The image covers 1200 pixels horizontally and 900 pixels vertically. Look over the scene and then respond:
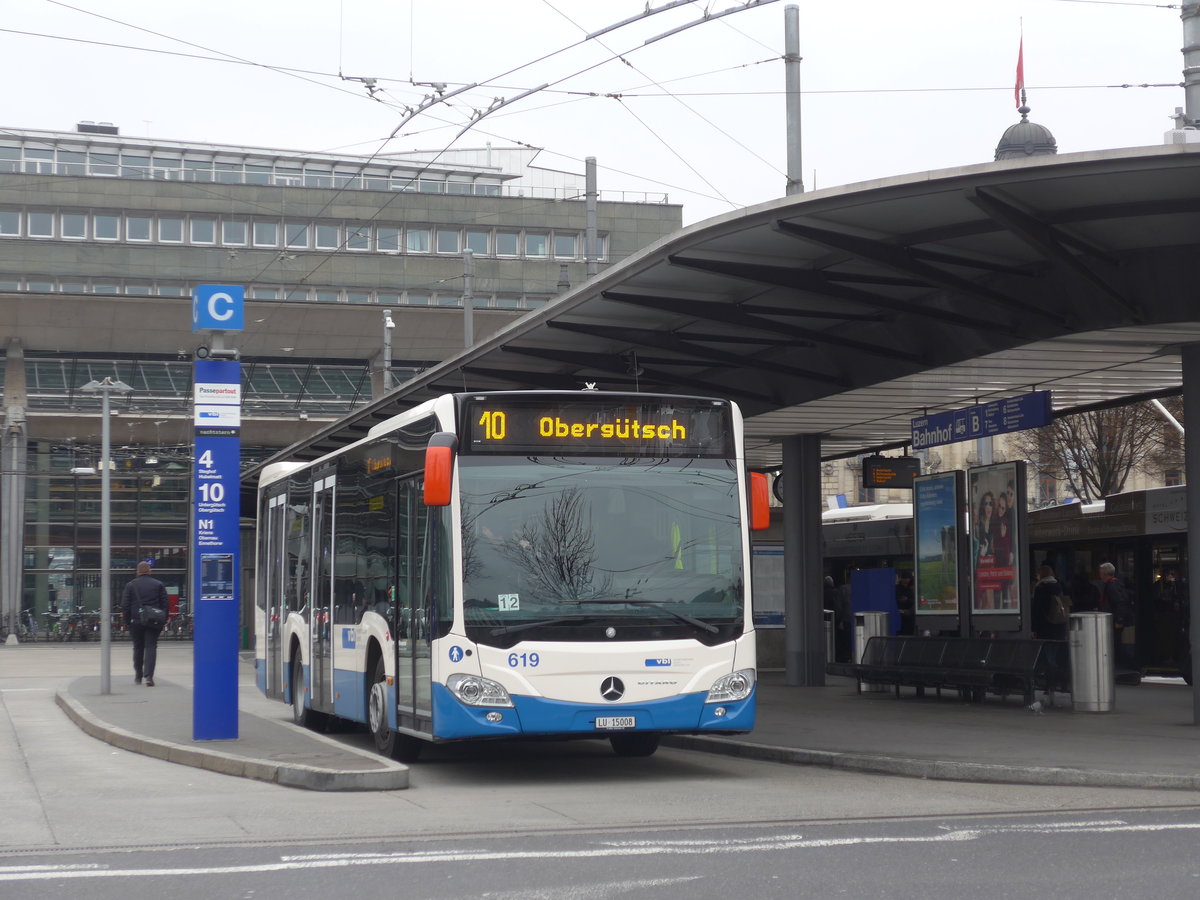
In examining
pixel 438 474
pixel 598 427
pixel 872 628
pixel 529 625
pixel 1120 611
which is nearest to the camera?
pixel 438 474

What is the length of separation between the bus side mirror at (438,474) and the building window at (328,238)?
42060 mm

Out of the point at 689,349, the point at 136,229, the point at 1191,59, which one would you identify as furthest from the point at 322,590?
the point at 136,229

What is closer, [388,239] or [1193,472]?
[1193,472]

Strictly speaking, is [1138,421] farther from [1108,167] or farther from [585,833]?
[585,833]

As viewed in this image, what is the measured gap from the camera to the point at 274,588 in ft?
64.0

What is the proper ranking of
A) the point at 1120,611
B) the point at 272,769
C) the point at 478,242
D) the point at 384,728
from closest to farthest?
the point at 272,769
the point at 384,728
the point at 1120,611
the point at 478,242

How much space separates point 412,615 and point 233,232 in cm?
4124

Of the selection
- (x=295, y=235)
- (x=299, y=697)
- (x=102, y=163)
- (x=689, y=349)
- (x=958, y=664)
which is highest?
(x=102, y=163)

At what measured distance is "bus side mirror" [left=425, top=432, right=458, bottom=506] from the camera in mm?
11008

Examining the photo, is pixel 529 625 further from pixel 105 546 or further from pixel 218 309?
pixel 105 546

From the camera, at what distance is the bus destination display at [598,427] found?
12.0 meters

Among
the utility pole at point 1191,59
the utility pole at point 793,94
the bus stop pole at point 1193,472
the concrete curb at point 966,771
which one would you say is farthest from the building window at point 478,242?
the concrete curb at point 966,771

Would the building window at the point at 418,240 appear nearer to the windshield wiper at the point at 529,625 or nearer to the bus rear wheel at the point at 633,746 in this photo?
the bus rear wheel at the point at 633,746

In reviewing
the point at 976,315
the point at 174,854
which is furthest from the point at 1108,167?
the point at 174,854
